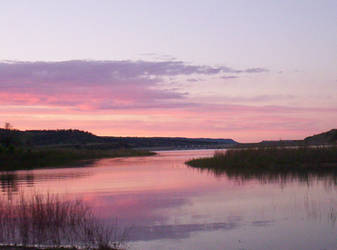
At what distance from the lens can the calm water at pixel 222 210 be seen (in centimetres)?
1323

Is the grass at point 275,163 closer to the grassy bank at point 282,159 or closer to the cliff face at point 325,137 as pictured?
the grassy bank at point 282,159

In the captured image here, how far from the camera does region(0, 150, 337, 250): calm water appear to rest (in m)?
13.2

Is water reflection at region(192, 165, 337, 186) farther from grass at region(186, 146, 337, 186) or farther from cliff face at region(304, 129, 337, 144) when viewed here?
cliff face at region(304, 129, 337, 144)

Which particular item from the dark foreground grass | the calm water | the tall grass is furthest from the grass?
the dark foreground grass

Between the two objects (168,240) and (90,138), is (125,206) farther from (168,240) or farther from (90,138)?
(90,138)

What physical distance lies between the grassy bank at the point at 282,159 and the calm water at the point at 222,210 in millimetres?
7313

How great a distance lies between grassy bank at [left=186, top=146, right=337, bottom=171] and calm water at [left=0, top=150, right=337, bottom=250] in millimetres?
7313

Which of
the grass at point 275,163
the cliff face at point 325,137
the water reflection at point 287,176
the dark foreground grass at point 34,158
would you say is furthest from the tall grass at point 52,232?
the cliff face at point 325,137

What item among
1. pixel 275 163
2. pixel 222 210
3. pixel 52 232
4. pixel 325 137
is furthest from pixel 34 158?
pixel 325 137

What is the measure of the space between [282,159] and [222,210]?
21.8 m

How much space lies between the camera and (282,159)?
127 feet

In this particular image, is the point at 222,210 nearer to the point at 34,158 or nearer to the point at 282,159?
the point at 282,159

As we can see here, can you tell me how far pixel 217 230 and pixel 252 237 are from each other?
4.69ft

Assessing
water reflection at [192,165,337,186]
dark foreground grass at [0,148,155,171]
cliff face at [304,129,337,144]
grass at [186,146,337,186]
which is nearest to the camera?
water reflection at [192,165,337,186]
